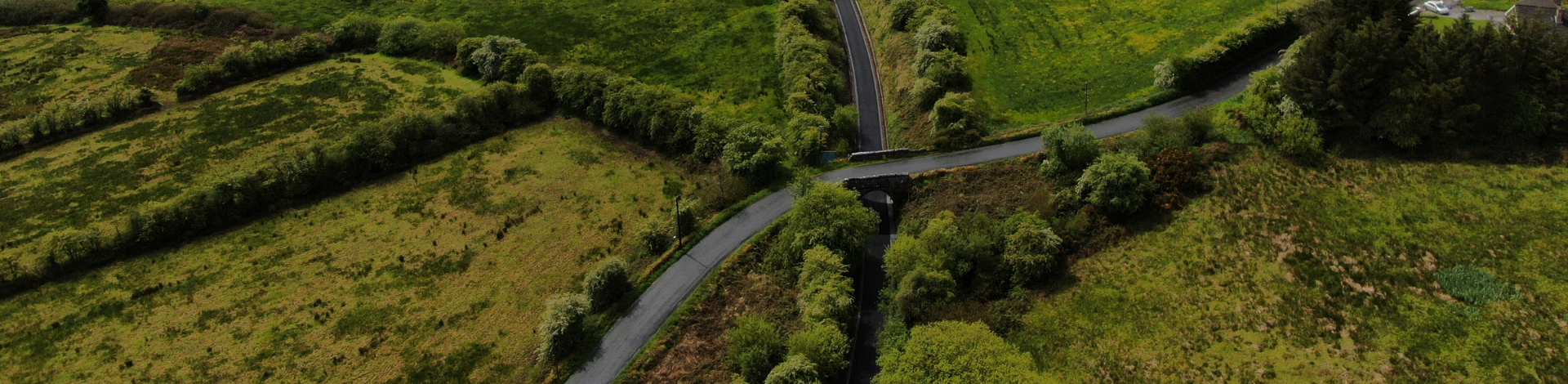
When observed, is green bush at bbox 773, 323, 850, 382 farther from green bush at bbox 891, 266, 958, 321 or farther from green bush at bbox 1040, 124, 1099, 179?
green bush at bbox 1040, 124, 1099, 179

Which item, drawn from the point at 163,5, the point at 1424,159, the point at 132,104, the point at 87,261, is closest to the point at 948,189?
the point at 1424,159

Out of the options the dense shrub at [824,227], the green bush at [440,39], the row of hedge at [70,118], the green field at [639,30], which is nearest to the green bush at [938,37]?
the green field at [639,30]

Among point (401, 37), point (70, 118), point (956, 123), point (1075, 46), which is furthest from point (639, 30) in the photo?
point (70, 118)

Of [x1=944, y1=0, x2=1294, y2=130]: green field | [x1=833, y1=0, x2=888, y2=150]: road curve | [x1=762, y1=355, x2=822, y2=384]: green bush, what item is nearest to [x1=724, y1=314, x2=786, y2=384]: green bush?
[x1=762, y1=355, x2=822, y2=384]: green bush

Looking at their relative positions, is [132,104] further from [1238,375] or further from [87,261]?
[1238,375]

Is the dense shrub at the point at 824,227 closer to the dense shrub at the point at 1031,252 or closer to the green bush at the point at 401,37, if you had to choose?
the dense shrub at the point at 1031,252
